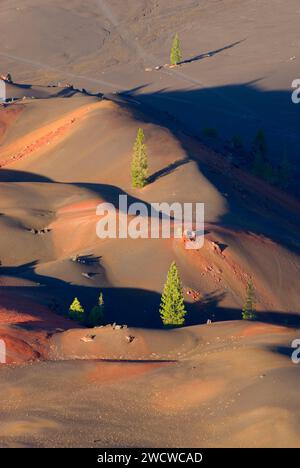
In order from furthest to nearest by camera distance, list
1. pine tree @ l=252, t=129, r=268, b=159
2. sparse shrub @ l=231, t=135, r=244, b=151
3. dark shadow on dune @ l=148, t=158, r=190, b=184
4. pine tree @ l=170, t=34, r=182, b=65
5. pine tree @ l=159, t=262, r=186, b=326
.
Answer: pine tree @ l=170, t=34, r=182, b=65, sparse shrub @ l=231, t=135, r=244, b=151, pine tree @ l=252, t=129, r=268, b=159, dark shadow on dune @ l=148, t=158, r=190, b=184, pine tree @ l=159, t=262, r=186, b=326

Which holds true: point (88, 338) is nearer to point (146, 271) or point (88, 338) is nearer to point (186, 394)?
point (186, 394)

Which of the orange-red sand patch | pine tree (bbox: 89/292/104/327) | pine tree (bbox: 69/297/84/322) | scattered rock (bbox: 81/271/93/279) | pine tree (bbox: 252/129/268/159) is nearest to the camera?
the orange-red sand patch

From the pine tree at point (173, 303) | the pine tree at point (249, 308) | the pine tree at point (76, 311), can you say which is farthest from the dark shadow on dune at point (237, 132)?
the pine tree at point (76, 311)

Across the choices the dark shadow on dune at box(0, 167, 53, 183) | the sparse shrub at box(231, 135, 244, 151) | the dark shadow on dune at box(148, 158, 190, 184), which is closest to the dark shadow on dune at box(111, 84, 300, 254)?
the dark shadow on dune at box(148, 158, 190, 184)

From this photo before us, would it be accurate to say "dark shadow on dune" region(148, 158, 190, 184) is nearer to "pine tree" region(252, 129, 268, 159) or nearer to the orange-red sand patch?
"pine tree" region(252, 129, 268, 159)

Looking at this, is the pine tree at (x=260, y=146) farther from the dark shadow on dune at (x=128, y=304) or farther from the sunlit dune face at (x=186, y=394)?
the sunlit dune face at (x=186, y=394)

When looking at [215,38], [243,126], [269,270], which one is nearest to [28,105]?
[243,126]

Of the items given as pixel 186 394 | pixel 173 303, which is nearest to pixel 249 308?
pixel 173 303
